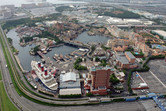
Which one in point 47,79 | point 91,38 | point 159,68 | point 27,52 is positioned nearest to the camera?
point 47,79

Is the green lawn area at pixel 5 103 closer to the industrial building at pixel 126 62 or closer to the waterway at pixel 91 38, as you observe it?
the industrial building at pixel 126 62

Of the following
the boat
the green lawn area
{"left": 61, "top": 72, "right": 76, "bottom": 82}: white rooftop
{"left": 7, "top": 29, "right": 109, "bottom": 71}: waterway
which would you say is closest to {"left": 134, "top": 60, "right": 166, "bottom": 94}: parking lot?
{"left": 61, "top": 72, "right": 76, "bottom": 82}: white rooftop

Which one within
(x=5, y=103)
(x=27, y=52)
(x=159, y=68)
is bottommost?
(x=159, y=68)

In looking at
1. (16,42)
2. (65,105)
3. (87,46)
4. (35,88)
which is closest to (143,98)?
(65,105)

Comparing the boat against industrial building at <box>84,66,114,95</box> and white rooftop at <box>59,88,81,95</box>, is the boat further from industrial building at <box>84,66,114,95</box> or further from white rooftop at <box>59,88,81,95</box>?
industrial building at <box>84,66,114,95</box>

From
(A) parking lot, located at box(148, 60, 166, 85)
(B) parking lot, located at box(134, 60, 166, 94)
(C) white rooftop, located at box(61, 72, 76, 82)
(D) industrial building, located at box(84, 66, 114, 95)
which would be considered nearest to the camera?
(D) industrial building, located at box(84, 66, 114, 95)

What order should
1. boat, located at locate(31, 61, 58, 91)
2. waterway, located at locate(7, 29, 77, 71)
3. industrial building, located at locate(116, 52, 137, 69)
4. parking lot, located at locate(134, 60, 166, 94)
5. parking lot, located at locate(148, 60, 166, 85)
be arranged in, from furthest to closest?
1. waterway, located at locate(7, 29, 77, 71)
2. industrial building, located at locate(116, 52, 137, 69)
3. parking lot, located at locate(148, 60, 166, 85)
4. parking lot, located at locate(134, 60, 166, 94)
5. boat, located at locate(31, 61, 58, 91)

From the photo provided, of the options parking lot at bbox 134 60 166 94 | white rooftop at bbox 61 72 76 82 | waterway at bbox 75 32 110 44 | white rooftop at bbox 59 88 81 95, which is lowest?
parking lot at bbox 134 60 166 94

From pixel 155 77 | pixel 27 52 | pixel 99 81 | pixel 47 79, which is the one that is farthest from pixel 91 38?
pixel 47 79

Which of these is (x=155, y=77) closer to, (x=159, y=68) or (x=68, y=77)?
(x=159, y=68)

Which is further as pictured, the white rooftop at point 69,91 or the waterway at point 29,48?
the waterway at point 29,48

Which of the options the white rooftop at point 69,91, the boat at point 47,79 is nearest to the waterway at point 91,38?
the boat at point 47,79
